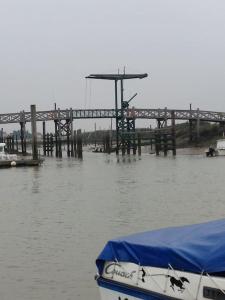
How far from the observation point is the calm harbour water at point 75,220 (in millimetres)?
11656

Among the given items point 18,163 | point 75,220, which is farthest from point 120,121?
point 75,220

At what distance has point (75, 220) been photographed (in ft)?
64.4

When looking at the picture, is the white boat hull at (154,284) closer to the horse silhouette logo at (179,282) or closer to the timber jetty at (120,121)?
the horse silhouette logo at (179,282)

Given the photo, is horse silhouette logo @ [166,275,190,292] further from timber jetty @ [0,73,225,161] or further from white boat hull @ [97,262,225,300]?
timber jetty @ [0,73,225,161]

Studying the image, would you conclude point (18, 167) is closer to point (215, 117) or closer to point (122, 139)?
point (122, 139)

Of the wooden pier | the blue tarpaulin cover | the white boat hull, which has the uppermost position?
the blue tarpaulin cover

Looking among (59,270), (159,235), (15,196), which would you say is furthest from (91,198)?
(159,235)

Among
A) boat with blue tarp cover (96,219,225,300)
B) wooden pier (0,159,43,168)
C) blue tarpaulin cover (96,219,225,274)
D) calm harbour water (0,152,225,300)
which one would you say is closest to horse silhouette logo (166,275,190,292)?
boat with blue tarp cover (96,219,225,300)

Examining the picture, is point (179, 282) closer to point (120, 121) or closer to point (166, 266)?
point (166, 266)

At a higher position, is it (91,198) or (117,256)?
(117,256)

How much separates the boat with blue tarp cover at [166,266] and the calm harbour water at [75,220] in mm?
3324

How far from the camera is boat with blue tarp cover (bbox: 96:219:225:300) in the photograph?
20.4ft

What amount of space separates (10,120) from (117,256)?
96783 mm

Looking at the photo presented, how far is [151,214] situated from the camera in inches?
810
